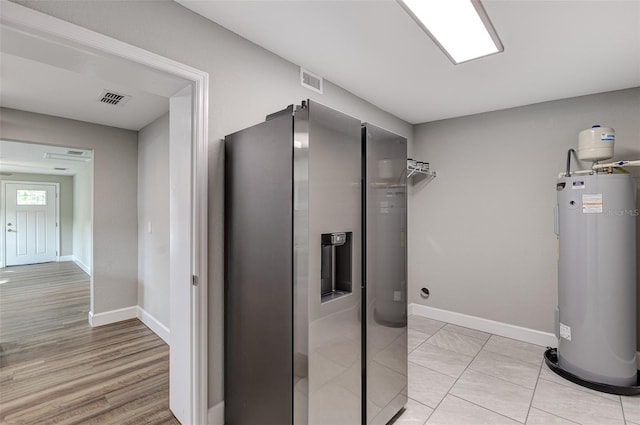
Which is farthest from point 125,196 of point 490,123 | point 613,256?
point 613,256

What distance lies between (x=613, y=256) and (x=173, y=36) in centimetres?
349

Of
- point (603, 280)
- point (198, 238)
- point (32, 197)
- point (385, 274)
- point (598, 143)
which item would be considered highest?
point (598, 143)

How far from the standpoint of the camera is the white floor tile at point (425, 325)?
11.3ft

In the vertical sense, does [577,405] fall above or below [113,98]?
below

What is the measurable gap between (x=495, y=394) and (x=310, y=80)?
2896 mm

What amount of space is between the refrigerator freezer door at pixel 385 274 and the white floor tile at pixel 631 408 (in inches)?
60.3

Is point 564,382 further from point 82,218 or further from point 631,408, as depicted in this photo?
point 82,218

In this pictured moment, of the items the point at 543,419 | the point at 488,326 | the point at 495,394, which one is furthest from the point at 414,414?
the point at 488,326

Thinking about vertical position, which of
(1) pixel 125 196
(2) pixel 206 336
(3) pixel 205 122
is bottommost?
(2) pixel 206 336

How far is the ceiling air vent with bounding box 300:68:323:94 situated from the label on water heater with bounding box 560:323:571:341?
2.95 metres

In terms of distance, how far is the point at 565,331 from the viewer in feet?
8.27

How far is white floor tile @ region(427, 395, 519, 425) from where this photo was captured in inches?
76.0

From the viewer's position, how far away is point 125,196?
3922 millimetres

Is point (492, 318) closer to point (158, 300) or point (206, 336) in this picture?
point (206, 336)
